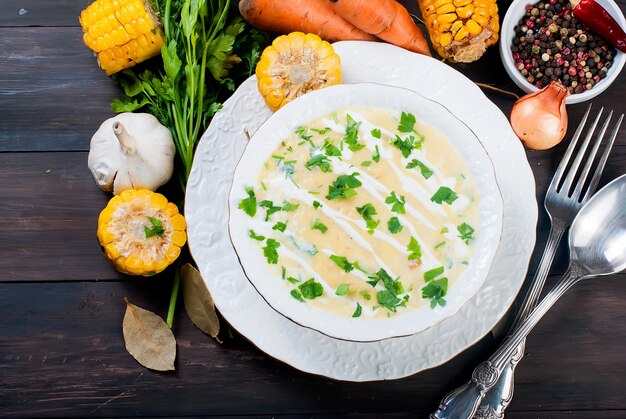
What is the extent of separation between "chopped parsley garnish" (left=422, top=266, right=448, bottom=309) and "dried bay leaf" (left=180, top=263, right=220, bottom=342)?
2.25 feet

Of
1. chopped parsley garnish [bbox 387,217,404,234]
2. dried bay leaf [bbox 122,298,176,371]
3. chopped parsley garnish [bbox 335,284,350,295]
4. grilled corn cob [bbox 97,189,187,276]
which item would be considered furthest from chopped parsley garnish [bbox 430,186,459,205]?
dried bay leaf [bbox 122,298,176,371]

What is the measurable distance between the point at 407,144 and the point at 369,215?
0.75ft

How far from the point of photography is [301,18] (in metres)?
2.14

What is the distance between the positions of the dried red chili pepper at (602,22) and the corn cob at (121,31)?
4.50 feet

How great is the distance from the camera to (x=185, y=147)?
2082mm

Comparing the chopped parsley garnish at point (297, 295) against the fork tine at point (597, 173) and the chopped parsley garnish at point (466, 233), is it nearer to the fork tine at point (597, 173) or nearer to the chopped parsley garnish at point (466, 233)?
the chopped parsley garnish at point (466, 233)

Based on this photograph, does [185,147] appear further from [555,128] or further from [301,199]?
[555,128]

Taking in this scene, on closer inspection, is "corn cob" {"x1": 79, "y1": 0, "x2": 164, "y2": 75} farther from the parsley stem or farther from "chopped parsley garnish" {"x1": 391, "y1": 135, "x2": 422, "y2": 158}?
"chopped parsley garnish" {"x1": 391, "y1": 135, "x2": 422, "y2": 158}

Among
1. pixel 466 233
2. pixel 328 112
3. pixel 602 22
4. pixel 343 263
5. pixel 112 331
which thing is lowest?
pixel 112 331

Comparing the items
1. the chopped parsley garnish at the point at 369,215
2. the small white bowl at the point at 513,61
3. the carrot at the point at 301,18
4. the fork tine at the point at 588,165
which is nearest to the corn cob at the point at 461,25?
the small white bowl at the point at 513,61

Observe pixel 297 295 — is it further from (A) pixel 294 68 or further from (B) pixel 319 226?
(A) pixel 294 68

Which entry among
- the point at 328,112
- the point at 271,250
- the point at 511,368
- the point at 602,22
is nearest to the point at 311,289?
the point at 271,250

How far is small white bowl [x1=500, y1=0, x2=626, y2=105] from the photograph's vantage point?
6.91 ft

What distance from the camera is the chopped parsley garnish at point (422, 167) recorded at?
5.91ft
